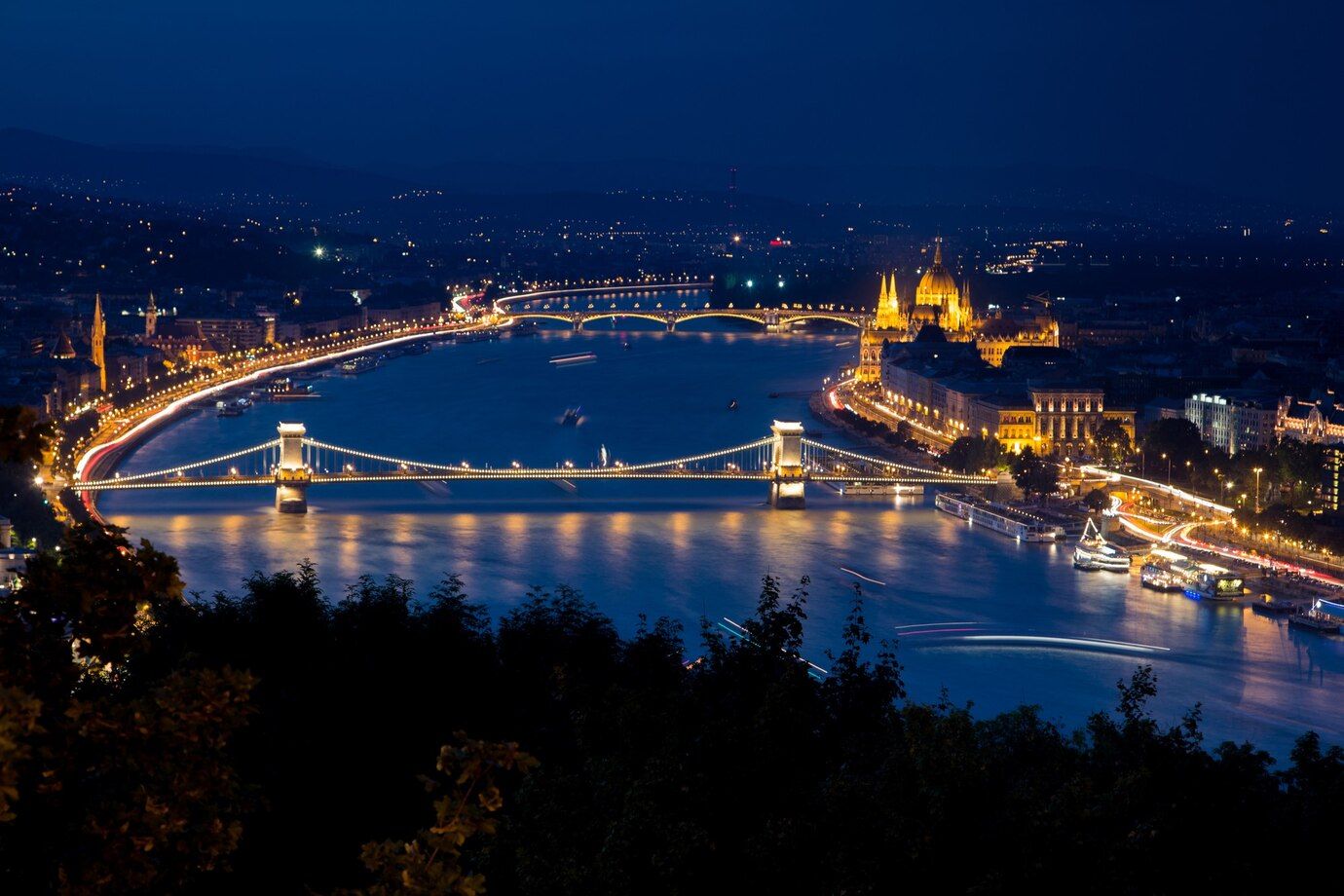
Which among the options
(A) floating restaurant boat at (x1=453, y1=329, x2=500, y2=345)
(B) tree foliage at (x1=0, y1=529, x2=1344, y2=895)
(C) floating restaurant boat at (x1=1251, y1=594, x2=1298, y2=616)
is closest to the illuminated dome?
(A) floating restaurant boat at (x1=453, y1=329, x2=500, y2=345)

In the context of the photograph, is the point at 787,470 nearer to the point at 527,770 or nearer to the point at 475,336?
the point at 527,770

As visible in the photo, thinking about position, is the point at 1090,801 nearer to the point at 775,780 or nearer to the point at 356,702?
the point at 775,780

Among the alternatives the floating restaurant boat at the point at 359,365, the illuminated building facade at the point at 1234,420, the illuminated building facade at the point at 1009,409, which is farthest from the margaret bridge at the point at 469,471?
the floating restaurant boat at the point at 359,365

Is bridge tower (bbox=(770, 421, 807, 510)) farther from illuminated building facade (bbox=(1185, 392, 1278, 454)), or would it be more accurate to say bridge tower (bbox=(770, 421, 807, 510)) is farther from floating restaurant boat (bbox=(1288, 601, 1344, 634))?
floating restaurant boat (bbox=(1288, 601, 1344, 634))

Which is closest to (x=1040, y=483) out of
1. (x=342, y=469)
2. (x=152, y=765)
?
(x=342, y=469)

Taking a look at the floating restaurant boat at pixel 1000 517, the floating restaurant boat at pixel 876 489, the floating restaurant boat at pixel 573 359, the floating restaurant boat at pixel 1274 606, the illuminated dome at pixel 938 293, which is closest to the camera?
the floating restaurant boat at pixel 1274 606

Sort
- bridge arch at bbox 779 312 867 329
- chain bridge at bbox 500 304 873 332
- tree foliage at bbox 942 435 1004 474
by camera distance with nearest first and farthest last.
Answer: tree foliage at bbox 942 435 1004 474, chain bridge at bbox 500 304 873 332, bridge arch at bbox 779 312 867 329

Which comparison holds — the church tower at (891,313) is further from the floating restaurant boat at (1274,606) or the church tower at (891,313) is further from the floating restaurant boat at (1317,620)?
the floating restaurant boat at (1317,620)
